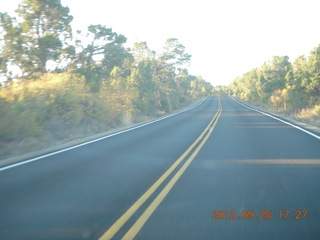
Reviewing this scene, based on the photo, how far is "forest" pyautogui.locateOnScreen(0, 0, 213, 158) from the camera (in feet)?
45.9

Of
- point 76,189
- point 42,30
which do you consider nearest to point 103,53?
point 42,30

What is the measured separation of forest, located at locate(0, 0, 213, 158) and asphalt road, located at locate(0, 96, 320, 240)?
154 inches

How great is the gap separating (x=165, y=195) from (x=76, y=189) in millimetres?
1878

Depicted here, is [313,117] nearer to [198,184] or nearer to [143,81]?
[143,81]

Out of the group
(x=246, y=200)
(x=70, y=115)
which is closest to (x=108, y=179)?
(x=246, y=200)

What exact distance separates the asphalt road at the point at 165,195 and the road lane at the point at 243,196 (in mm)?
14

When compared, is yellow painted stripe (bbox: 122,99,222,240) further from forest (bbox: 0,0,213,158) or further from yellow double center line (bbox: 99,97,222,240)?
forest (bbox: 0,0,213,158)

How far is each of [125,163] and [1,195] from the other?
3.58 metres

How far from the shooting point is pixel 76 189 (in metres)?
6.76

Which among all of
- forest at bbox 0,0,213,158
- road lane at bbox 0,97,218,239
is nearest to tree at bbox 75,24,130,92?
forest at bbox 0,0,213,158

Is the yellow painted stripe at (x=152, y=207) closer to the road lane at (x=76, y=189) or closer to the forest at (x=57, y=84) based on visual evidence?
the road lane at (x=76, y=189)
